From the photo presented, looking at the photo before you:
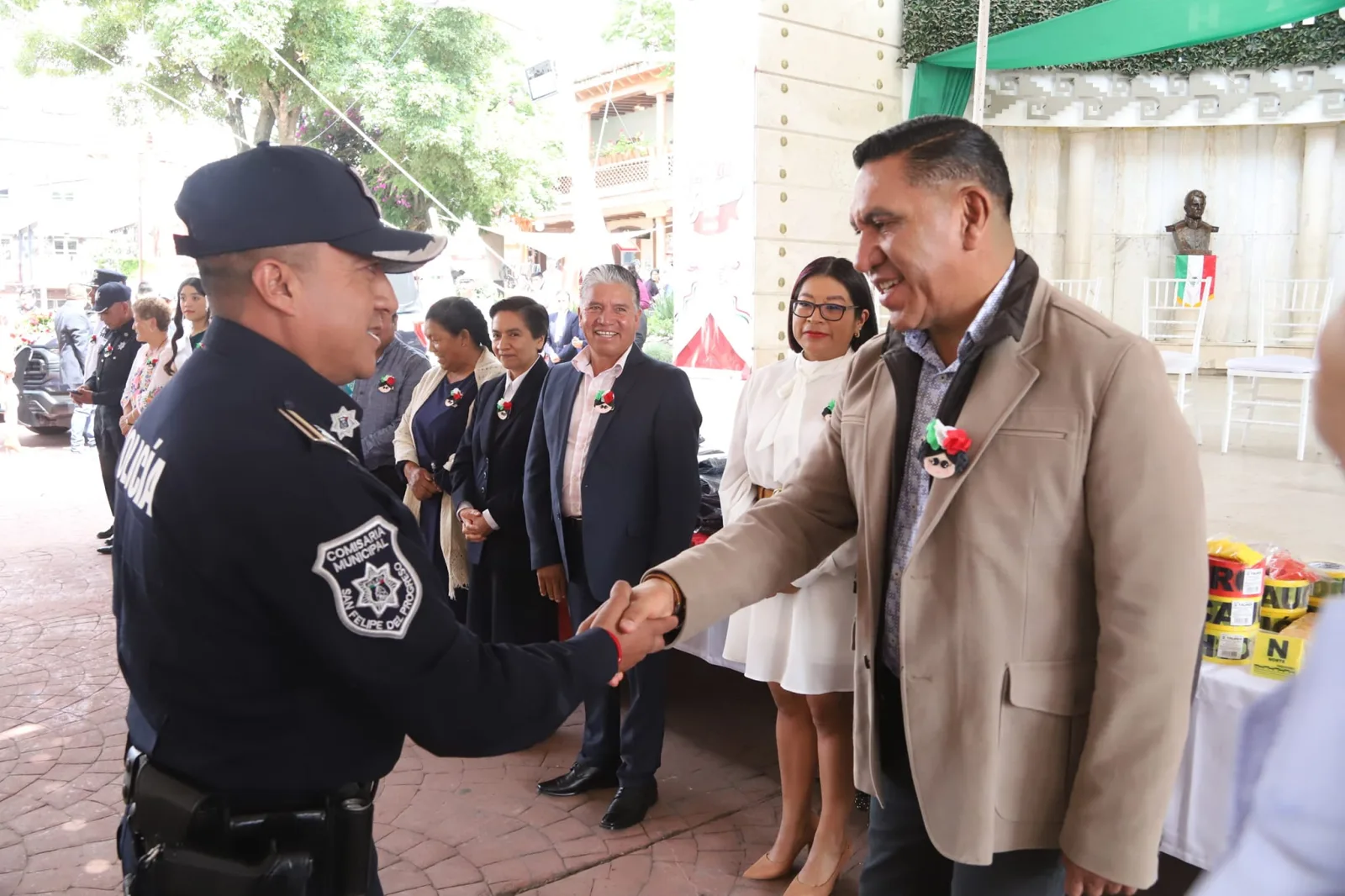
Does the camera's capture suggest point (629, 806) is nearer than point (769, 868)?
No

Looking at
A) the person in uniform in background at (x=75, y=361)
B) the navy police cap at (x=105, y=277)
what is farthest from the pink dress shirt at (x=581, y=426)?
the person in uniform in background at (x=75, y=361)

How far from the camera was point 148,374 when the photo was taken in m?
6.66

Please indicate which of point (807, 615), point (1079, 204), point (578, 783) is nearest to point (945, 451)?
point (807, 615)

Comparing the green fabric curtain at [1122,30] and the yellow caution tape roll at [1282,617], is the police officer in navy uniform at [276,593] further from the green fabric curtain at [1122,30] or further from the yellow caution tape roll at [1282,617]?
the green fabric curtain at [1122,30]

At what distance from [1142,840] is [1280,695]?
873 mm

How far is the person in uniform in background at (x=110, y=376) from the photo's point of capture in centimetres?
738

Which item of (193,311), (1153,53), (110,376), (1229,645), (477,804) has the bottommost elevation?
(477,804)

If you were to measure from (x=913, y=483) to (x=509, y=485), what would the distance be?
2747 mm

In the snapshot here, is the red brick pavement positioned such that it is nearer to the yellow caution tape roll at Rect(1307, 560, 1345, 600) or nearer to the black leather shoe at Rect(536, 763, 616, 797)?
the black leather shoe at Rect(536, 763, 616, 797)

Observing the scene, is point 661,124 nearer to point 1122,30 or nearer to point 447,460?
point 1122,30

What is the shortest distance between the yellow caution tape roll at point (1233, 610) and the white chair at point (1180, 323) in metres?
6.25

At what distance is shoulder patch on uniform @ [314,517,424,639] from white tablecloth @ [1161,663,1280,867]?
191cm

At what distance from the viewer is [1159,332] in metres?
10.6

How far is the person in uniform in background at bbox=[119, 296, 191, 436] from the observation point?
6512 millimetres
